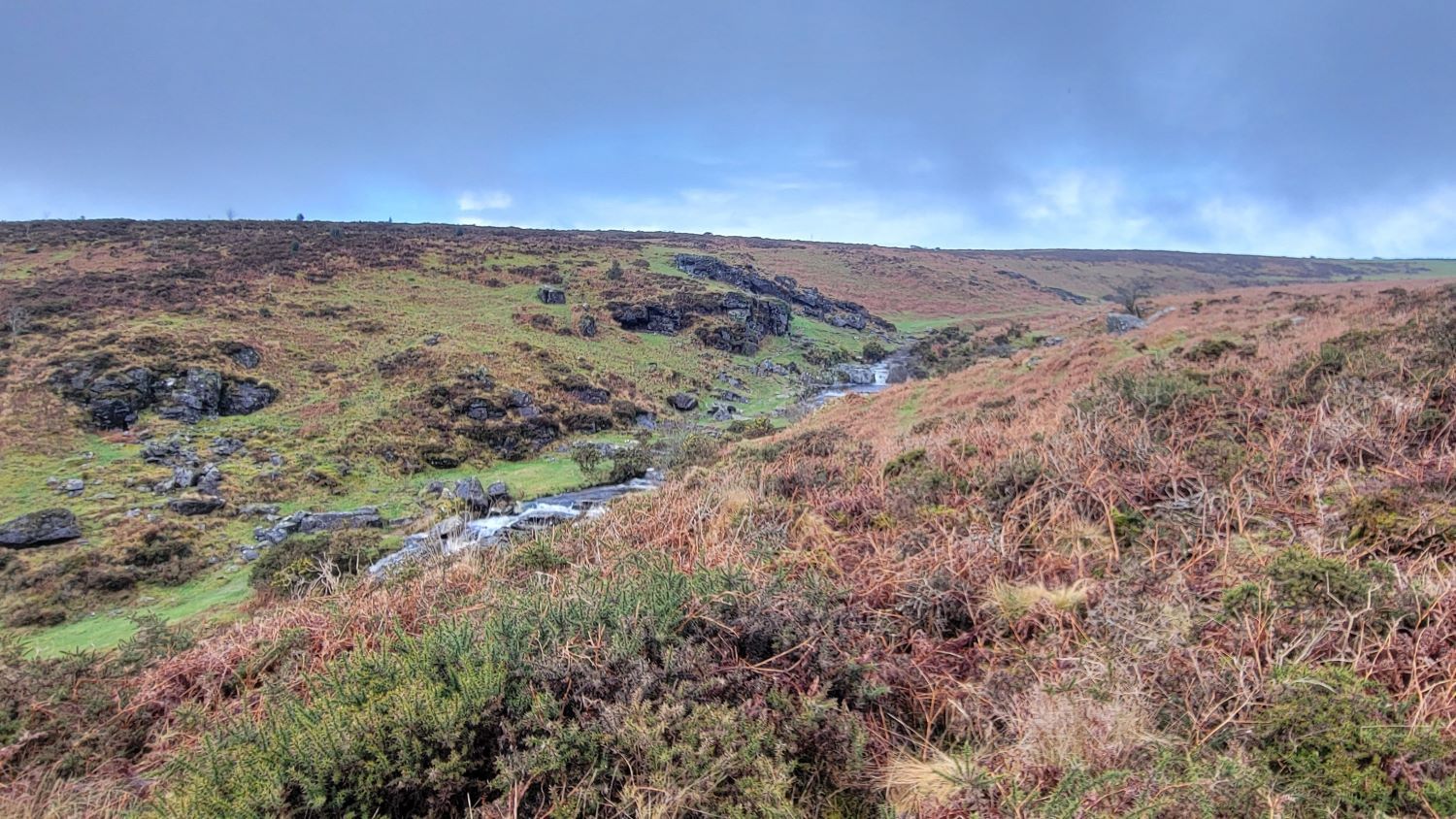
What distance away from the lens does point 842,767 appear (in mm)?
2119

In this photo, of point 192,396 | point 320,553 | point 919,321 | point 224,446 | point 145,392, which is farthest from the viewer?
point 919,321

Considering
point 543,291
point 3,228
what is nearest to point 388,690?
point 543,291

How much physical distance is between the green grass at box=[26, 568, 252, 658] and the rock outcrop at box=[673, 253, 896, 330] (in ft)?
138

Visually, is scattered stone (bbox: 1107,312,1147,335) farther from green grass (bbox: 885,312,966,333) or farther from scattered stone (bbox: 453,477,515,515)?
green grass (bbox: 885,312,966,333)

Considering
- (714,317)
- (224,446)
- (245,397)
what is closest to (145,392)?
(245,397)

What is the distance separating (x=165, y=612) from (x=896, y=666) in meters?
11.8

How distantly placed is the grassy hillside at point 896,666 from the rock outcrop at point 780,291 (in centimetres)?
4678

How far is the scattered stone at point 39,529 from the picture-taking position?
1206 cm

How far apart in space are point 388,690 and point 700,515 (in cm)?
255

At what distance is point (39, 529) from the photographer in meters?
12.3

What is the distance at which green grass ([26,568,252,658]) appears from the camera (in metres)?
8.31

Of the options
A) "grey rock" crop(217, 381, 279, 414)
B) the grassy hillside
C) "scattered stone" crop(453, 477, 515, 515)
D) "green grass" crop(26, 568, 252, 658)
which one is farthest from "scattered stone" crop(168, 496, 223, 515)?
the grassy hillside

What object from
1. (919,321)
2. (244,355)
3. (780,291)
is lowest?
(244,355)

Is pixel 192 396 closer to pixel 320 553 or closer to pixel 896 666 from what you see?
pixel 320 553
